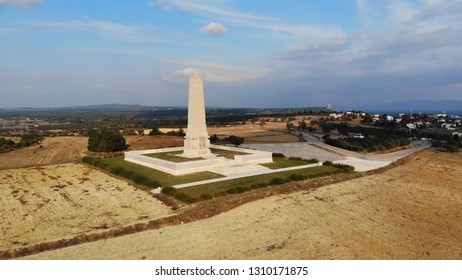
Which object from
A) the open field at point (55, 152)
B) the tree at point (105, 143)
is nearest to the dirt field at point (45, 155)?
the open field at point (55, 152)

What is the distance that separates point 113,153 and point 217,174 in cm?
1897

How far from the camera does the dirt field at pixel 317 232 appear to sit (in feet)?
39.2

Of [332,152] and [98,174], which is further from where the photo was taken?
[332,152]

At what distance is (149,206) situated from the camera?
17562 millimetres

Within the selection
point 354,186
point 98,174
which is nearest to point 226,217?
point 354,186

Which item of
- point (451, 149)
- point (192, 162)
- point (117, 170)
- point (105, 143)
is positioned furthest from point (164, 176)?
point (451, 149)

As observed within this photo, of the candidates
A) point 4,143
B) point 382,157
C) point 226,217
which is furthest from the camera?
point 4,143

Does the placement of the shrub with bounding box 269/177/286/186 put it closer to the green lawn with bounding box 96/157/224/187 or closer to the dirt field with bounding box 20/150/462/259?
the dirt field with bounding box 20/150/462/259

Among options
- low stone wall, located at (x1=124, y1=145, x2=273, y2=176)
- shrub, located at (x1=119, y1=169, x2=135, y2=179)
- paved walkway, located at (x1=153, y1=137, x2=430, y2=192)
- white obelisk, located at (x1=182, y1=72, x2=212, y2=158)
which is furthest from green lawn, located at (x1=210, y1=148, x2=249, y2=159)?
shrub, located at (x1=119, y1=169, x2=135, y2=179)

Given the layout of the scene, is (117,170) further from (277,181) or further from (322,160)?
(322,160)

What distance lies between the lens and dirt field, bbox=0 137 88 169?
33.7 meters

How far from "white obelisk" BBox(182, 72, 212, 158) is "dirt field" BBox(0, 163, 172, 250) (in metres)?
7.22

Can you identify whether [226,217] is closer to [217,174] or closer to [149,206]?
[149,206]

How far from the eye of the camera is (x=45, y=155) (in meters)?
39.2
